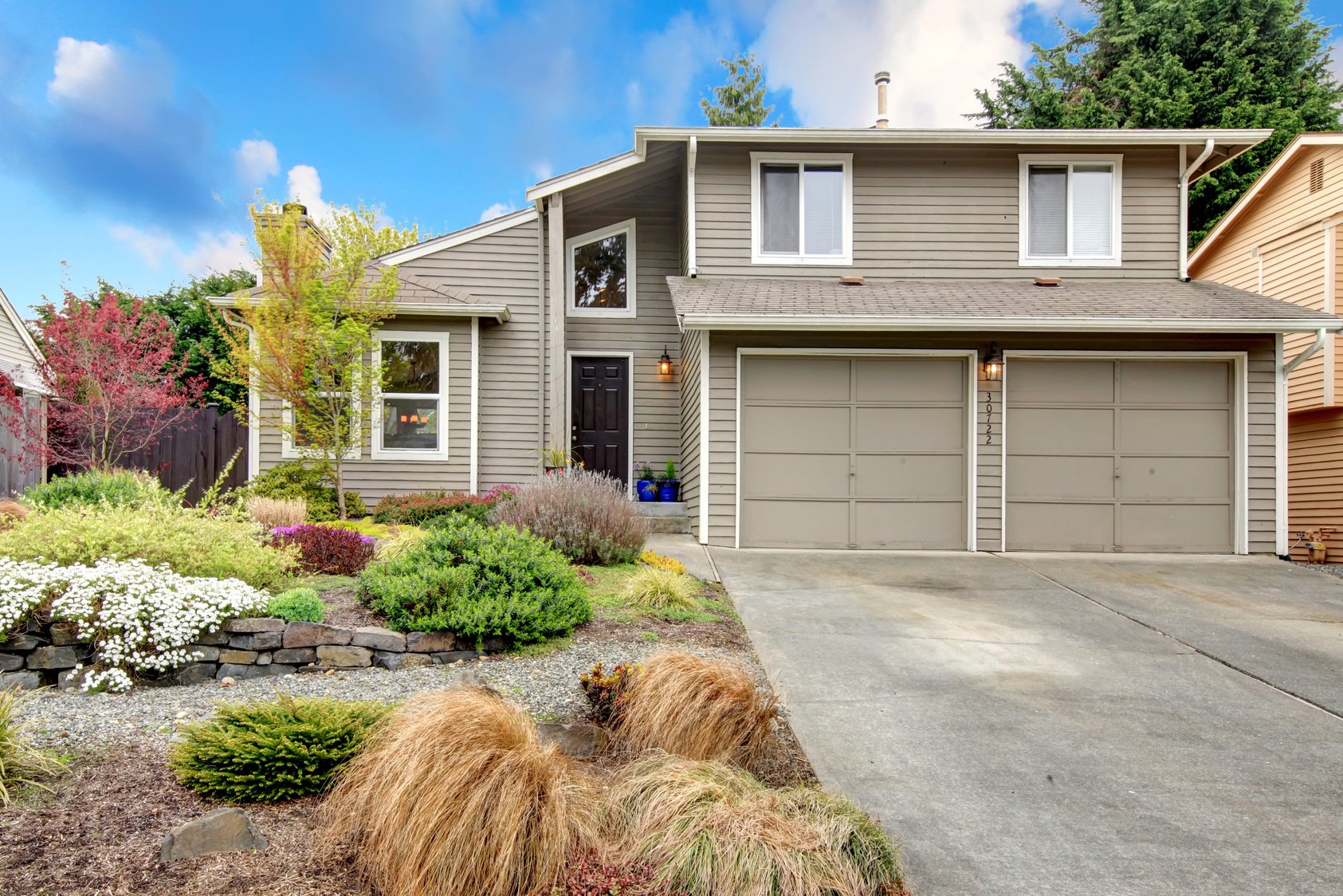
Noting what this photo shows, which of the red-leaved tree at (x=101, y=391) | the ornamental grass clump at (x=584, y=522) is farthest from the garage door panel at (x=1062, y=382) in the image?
the red-leaved tree at (x=101, y=391)

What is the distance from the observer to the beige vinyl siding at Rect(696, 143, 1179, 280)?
1038cm

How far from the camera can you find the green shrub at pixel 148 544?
4.73 meters

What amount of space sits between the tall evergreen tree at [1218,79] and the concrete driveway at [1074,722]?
1450 centimetres

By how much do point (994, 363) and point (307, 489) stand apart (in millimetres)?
8215

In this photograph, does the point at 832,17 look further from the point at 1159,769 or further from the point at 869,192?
the point at 1159,769

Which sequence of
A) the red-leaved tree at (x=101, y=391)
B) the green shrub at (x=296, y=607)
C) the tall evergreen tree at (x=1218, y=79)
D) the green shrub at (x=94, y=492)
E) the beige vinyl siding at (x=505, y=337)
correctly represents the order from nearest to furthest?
1. the green shrub at (x=296, y=607)
2. the green shrub at (x=94, y=492)
3. the beige vinyl siding at (x=505, y=337)
4. the red-leaved tree at (x=101, y=391)
5. the tall evergreen tree at (x=1218, y=79)

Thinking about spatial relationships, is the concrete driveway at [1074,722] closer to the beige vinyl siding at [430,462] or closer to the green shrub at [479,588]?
the green shrub at [479,588]

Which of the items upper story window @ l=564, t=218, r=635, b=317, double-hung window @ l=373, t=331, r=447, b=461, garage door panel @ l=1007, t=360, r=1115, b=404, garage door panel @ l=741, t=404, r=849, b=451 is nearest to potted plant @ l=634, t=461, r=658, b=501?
garage door panel @ l=741, t=404, r=849, b=451

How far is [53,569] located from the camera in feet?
14.6

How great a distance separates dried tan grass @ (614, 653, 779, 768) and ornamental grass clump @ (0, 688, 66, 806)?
82.6 inches

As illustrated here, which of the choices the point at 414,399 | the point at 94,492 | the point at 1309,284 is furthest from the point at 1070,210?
the point at 94,492

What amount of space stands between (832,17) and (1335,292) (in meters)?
9.81

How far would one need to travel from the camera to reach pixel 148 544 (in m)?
4.80

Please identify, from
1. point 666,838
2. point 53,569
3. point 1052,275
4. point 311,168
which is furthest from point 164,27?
point 666,838
